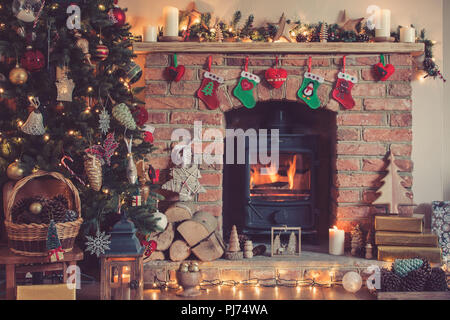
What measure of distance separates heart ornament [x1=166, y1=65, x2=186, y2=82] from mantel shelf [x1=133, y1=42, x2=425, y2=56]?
4.5 inches

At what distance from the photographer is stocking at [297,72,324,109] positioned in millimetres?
3117

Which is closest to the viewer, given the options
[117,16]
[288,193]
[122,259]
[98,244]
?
[122,259]

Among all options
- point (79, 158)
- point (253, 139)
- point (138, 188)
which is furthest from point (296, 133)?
Result: point (79, 158)

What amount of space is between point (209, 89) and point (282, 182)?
32.7 inches

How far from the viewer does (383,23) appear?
10.1 feet

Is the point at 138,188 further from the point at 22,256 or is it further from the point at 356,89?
the point at 356,89

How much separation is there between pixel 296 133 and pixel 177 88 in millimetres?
854

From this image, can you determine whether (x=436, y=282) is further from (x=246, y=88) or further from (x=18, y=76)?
(x=18, y=76)

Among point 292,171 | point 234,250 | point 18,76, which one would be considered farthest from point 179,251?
point 18,76

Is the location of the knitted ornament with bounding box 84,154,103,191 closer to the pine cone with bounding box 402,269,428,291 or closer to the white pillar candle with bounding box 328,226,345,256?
the white pillar candle with bounding box 328,226,345,256

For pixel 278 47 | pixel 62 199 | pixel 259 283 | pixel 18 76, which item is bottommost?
pixel 259 283

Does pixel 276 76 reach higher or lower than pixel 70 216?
higher

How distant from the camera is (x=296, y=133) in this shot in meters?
3.32

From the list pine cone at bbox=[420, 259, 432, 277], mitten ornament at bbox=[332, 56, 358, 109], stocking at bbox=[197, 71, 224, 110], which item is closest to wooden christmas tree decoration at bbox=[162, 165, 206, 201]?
stocking at bbox=[197, 71, 224, 110]
